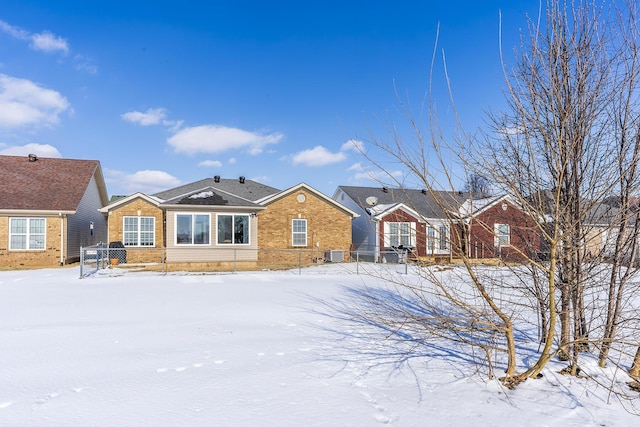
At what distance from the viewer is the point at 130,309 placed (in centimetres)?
742

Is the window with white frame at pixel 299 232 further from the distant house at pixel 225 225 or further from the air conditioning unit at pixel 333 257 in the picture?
the air conditioning unit at pixel 333 257

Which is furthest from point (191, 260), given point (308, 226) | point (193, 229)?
point (308, 226)

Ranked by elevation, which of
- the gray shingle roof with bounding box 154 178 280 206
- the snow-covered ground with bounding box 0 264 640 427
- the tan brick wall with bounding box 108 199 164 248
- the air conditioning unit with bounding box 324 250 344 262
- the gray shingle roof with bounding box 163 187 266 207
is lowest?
the snow-covered ground with bounding box 0 264 640 427

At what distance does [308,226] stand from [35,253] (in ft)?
41.7

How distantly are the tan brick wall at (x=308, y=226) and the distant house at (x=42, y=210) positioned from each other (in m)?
8.96

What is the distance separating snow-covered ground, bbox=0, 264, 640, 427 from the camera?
312 centimetres

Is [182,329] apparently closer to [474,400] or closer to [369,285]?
[474,400]

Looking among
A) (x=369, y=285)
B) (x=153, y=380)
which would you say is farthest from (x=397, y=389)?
(x=369, y=285)

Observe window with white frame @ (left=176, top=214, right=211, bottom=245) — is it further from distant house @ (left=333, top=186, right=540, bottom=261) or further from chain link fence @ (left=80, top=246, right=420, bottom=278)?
distant house @ (left=333, top=186, right=540, bottom=261)

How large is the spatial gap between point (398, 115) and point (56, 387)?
440 centimetres

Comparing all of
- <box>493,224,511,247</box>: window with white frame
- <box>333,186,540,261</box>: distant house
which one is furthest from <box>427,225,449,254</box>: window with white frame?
<box>493,224,511,247</box>: window with white frame

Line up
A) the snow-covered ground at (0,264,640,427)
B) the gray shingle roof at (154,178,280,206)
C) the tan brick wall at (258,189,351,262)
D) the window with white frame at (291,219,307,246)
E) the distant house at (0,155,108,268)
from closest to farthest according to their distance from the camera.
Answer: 1. the snow-covered ground at (0,264,640,427)
2. the distant house at (0,155,108,268)
3. the tan brick wall at (258,189,351,262)
4. the window with white frame at (291,219,307,246)
5. the gray shingle roof at (154,178,280,206)

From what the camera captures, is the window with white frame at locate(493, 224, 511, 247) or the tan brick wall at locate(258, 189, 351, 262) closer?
the window with white frame at locate(493, 224, 511, 247)

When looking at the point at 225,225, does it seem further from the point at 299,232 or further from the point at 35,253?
the point at 35,253
